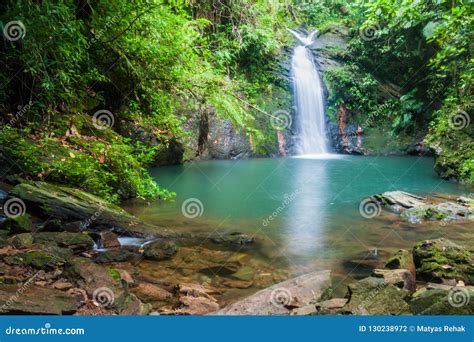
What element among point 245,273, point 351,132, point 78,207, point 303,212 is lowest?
point 245,273

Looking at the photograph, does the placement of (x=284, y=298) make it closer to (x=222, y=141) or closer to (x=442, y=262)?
(x=442, y=262)

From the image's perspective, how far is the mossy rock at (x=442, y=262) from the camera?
4.07 metres

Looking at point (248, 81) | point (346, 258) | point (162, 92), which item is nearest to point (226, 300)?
point (346, 258)

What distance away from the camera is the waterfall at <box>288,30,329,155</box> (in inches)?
727

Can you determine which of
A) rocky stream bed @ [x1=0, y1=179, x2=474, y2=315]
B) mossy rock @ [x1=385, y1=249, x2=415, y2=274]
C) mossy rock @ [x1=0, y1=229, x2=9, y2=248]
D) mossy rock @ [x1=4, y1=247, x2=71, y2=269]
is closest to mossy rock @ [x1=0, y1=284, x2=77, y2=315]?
rocky stream bed @ [x1=0, y1=179, x2=474, y2=315]

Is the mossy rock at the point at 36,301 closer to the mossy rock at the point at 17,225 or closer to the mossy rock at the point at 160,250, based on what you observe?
the mossy rock at the point at 17,225

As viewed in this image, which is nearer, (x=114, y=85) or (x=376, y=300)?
(x=376, y=300)

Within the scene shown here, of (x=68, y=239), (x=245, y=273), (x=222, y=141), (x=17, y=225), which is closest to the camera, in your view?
(x=17, y=225)

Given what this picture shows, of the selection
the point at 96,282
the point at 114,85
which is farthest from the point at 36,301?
the point at 114,85

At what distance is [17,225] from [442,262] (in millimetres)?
4471

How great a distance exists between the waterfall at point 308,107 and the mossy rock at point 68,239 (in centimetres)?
1469

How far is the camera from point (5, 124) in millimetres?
5309

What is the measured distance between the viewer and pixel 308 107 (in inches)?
744

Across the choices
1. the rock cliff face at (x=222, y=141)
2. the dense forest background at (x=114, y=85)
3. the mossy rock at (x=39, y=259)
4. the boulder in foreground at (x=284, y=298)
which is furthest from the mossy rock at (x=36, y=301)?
the rock cliff face at (x=222, y=141)
